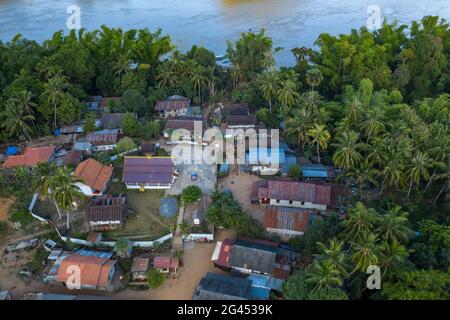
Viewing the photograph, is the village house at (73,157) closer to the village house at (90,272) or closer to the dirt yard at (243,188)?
the village house at (90,272)

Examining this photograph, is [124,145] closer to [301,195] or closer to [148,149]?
[148,149]

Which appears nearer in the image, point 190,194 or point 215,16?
point 190,194

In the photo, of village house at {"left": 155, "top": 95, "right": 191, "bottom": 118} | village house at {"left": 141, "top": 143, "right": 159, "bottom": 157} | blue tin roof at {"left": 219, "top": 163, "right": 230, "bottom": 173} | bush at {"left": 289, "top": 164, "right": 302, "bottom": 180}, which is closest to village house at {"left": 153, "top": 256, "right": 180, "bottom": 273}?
blue tin roof at {"left": 219, "top": 163, "right": 230, "bottom": 173}

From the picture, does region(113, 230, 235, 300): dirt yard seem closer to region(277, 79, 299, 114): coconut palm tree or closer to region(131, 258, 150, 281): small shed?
region(131, 258, 150, 281): small shed

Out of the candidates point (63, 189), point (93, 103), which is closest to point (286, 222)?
point (63, 189)

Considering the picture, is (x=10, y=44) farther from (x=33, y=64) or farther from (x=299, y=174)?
(x=299, y=174)

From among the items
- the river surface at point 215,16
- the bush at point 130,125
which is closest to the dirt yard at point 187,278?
the bush at point 130,125
